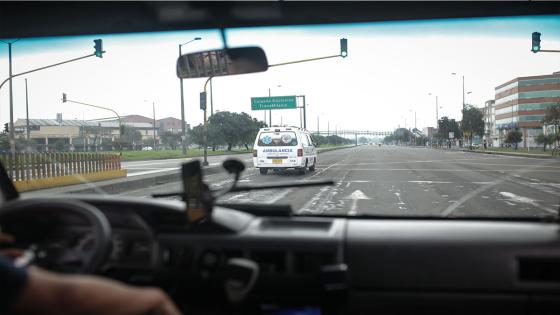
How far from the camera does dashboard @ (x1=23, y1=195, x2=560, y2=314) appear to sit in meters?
2.45

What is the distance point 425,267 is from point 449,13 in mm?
1691

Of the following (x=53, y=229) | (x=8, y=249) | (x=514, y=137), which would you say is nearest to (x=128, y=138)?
(x=53, y=229)

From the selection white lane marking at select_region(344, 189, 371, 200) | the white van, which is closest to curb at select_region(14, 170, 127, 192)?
the white van

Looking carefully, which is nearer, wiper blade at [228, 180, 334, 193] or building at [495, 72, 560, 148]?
wiper blade at [228, 180, 334, 193]

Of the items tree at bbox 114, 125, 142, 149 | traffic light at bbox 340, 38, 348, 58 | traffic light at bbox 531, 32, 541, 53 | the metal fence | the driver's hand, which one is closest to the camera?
the driver's hand

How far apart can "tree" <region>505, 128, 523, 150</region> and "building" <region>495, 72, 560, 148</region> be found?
5 centimetres

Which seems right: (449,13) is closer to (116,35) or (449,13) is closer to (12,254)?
(116,35)

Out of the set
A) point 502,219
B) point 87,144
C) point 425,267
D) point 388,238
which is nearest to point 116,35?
point 87,144

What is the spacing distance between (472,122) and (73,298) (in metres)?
4.86

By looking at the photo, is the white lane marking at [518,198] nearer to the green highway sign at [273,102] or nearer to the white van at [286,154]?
the white van at [286,154]

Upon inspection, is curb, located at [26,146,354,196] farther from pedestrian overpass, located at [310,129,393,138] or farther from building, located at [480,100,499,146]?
building, located at [480,100,499,146]

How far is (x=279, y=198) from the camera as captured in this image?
6.18 meters

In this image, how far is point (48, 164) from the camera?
4.22 metres

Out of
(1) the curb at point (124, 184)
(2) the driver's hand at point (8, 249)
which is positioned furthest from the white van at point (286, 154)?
(2) the driver's hand at point (8, 249)
